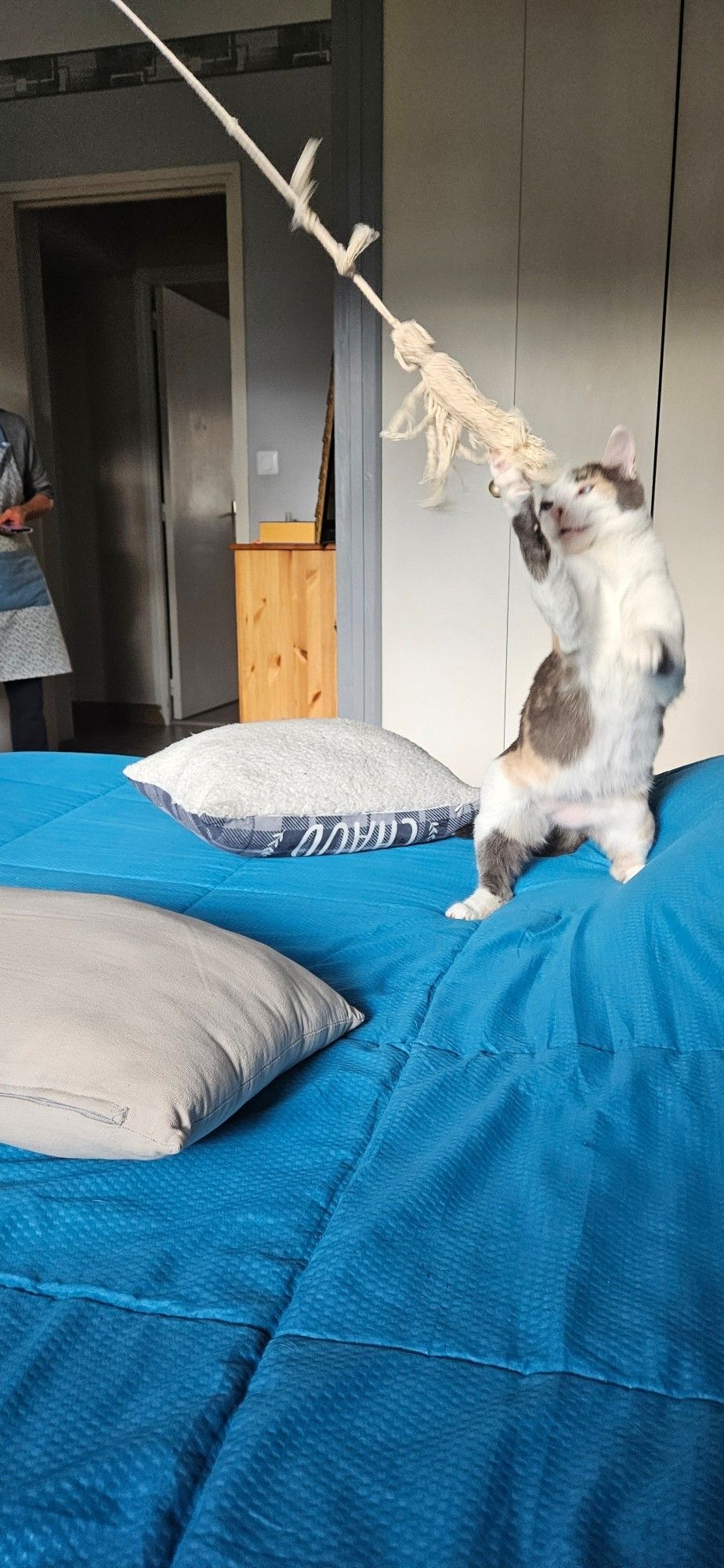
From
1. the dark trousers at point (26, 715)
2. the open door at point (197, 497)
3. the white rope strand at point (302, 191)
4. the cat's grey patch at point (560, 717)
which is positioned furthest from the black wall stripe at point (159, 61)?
the cat's grey patch at point (560, 717)

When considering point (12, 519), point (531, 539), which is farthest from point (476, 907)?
point (12, 519)

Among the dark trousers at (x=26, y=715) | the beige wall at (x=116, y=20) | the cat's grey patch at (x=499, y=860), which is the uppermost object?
the beige wall at (x=116, y=20)

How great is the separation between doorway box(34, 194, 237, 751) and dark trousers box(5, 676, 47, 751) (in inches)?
50.0

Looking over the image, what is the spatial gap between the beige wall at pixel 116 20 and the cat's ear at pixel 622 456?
3165 mm

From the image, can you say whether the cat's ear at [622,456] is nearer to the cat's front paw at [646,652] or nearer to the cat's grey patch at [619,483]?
the cat's grey patch at [619,483]

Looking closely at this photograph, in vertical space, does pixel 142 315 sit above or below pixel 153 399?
above

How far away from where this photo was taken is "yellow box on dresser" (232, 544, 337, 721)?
10.6 feet

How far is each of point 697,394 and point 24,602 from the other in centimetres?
229

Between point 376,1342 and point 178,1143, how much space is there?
0.65ft

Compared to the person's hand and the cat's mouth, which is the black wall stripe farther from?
the cat's mouth

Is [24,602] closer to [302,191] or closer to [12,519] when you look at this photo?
[12,519]

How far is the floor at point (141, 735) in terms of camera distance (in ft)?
15.3

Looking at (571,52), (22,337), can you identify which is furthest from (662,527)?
(22,337)

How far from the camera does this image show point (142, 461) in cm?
526
